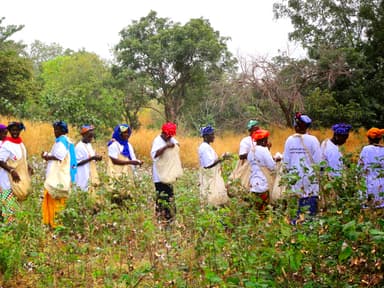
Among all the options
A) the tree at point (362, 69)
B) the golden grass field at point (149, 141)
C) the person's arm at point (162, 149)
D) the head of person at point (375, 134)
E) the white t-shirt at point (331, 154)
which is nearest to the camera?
the head of person at point (375, 134)

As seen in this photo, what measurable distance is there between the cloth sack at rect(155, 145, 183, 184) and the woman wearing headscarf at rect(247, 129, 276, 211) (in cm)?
104

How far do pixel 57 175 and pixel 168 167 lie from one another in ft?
4.31

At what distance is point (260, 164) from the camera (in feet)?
19.5

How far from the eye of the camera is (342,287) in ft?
11.2

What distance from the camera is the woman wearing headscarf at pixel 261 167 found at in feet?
19.4

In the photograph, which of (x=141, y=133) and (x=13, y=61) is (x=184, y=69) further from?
(x=141, y=133)

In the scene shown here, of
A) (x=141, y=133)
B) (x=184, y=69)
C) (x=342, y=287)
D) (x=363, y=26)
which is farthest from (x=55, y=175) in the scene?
(x=184, y=69)

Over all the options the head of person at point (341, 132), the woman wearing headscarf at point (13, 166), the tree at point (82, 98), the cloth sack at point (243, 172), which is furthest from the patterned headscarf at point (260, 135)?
the tree at point (82, 98)

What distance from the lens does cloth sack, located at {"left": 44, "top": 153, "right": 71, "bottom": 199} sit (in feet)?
20.0

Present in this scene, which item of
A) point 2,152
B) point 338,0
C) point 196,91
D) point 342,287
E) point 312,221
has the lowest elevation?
point 342,287

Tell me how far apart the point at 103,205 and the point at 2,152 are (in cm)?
155

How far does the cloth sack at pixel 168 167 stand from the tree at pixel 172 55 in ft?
72.7

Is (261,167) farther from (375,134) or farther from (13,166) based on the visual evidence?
(13,166)

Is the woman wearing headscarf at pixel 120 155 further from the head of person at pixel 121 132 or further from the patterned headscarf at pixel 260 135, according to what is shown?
the patterned headscarf at pixel 260 135
